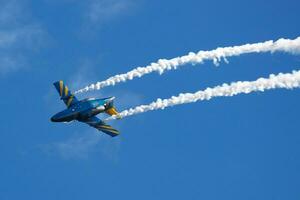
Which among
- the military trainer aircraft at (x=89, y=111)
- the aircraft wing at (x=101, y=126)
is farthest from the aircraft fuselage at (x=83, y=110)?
the aircraft wing at (x=101, y=126)

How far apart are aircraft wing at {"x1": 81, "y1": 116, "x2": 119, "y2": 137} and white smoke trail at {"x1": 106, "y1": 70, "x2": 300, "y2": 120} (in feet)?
4.03

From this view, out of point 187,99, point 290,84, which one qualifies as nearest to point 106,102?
point 187,99

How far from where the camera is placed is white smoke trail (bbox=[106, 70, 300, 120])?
57.0 meters

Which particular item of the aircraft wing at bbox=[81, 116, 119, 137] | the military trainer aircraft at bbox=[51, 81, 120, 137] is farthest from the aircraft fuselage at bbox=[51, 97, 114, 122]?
the aircraft wing at bbox=[81, 116, 119, 137]

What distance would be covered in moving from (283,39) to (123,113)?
2585cm

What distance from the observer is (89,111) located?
260 feet

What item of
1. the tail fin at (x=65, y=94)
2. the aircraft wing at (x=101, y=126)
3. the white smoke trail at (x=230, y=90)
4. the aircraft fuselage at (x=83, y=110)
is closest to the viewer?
the white smoke trail at (x=230, y=90)

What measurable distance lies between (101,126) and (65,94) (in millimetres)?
6568

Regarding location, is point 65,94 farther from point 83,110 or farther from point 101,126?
point 101,126

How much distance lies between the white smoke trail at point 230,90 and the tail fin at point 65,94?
5.34 metres

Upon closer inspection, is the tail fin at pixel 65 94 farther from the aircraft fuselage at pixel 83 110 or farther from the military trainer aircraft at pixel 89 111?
the aircraft fuselage at pixel 83 110

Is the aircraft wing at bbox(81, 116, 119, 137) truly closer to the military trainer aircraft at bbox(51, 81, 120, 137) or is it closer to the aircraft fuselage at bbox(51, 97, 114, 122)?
the military trainer aircraft at bbox(51, 81, 120, 137)

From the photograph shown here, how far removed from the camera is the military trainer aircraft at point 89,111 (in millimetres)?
78812

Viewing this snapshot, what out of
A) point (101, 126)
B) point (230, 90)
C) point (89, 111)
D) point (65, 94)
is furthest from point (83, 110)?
point (230, 90)
